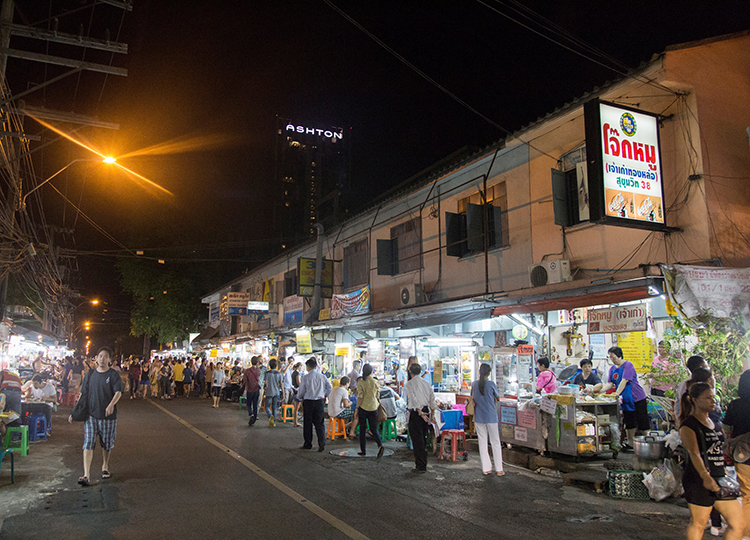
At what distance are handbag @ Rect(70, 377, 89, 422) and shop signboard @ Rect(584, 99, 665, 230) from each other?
854 centimetres

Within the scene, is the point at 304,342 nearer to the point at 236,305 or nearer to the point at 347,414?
the point at 347,414

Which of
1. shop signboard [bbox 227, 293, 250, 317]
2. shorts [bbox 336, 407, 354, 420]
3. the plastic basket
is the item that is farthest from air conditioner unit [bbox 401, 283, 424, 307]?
shop signboard [bbox 227, 293, 250, 317]

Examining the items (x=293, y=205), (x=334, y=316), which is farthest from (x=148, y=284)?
(x=293, y=205)

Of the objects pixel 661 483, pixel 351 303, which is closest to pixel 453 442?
pixel 661 483

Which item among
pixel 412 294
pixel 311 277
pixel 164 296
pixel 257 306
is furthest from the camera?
pixel 164 296

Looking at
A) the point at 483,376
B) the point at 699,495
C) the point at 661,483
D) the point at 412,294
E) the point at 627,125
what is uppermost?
the point at 627,125

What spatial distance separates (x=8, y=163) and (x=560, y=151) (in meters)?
12.1

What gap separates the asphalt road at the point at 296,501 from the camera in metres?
5.71

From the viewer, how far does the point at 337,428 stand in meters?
13.7

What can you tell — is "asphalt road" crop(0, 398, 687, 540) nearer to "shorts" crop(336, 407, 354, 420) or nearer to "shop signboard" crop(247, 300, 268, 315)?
"shorts" crop(336, 407, 354, 420)

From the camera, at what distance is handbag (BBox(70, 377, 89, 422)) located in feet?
25.9

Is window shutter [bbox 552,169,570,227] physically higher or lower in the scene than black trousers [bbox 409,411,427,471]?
higher

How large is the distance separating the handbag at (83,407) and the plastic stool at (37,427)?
508cm

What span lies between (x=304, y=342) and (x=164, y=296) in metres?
24.5
